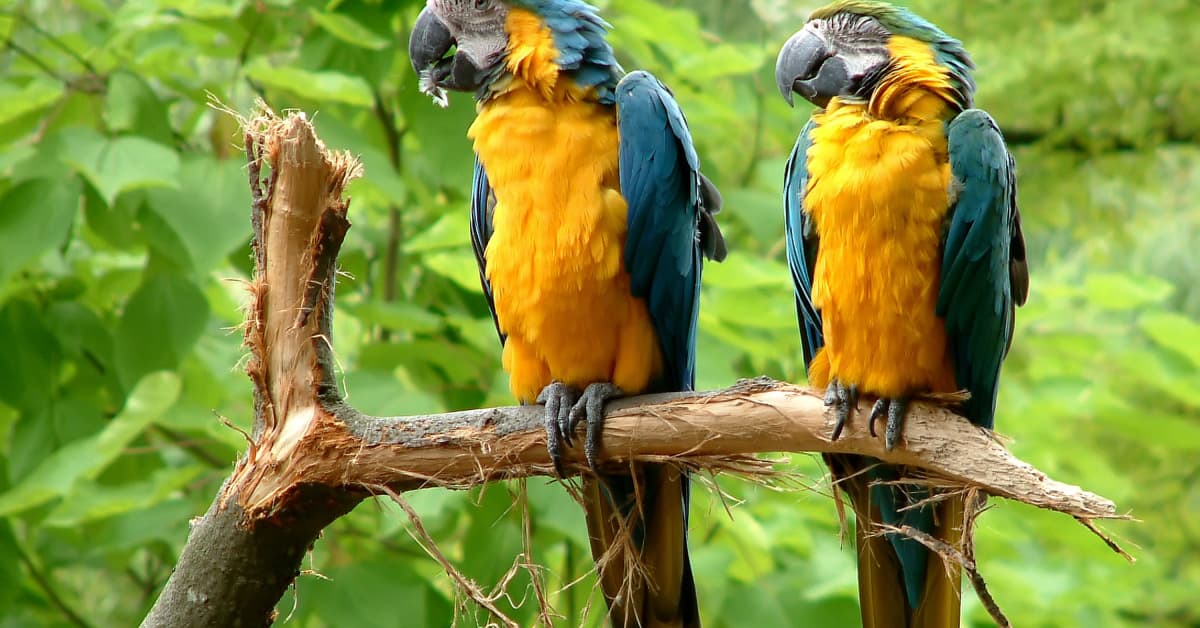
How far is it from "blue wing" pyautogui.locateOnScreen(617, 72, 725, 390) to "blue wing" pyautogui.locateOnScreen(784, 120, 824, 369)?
19 cm

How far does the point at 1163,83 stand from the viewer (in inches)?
149

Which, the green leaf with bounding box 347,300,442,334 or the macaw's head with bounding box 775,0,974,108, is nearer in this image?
the macaw's head with bounding box 775,0,974,108

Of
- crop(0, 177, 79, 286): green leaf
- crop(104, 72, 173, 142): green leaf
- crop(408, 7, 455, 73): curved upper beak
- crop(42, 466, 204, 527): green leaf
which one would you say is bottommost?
crop(42, 466, 204, 527): green leaf

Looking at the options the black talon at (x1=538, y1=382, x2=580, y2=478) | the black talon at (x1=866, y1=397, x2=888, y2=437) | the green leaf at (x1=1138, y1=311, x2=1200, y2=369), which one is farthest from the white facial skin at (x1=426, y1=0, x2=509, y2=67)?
the green leaf at (x1=1138, y1=311, x2=1200, y2=369)

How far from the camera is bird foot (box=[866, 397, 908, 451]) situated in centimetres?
171

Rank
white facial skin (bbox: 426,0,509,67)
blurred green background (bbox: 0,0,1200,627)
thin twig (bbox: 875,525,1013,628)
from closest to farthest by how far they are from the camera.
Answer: thin twig (bbox: 875,525,1013,628) → white facial skin (bbox: 426,0,509,67) → blurred green background (bbox: 0,0,1200,627)

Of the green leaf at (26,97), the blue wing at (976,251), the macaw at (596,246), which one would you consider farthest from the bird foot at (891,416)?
the green leaf at (26,97)

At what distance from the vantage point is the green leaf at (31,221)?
2.54m

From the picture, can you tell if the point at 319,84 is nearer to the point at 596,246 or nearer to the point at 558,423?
the point at 596,246

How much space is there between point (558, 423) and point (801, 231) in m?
0.53

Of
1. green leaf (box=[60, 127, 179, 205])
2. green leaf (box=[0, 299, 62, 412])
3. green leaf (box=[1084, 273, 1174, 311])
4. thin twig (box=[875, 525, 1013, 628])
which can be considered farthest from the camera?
green leaf (box=[1084, 273, 1174, 311])

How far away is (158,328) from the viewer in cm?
268

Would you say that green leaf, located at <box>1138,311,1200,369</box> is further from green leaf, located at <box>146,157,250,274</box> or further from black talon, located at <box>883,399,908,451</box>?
green leaf, located at <box>146,157,250,274</box>

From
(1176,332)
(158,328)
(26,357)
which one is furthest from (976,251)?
(26,357)
